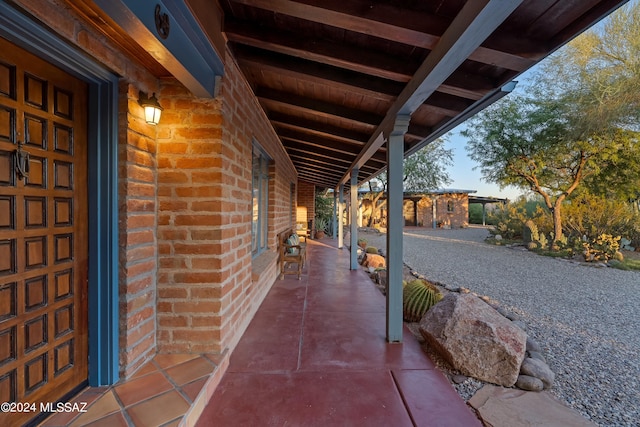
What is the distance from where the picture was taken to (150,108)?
5.90ft

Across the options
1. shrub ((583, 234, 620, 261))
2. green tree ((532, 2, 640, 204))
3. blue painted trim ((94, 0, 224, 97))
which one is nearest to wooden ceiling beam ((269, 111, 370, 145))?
blue painted trim ((94, 0, 224, 97))

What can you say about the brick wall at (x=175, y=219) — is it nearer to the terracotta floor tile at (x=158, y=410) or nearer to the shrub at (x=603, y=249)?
the terracotta floor tile at (x=158, y=410)

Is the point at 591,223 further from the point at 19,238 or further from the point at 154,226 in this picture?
the point at 19,238

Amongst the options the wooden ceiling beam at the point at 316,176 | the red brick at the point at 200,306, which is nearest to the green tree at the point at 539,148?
the wooden ceiling beam at the point at 316,176

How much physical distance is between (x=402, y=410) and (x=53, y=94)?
8.67 ft

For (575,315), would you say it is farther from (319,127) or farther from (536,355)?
(319,127)

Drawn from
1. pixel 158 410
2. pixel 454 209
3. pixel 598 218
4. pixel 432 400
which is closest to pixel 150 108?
pixel 158 410

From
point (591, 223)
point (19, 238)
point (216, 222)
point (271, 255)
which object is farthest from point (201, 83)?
point (591, 223)

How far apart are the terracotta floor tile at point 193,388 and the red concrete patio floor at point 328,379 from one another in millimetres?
130

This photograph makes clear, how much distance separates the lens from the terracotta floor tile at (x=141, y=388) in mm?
1558

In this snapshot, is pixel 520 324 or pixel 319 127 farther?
pixel 319 127

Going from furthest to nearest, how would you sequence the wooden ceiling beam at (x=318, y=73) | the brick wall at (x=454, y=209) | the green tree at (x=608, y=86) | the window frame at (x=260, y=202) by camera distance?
the brick wall at (x=454, y=209), the green tree at (x=608, y=86), the window frame at (x=260, y=202), the wooden ceiling beam at (x=318, y=73)

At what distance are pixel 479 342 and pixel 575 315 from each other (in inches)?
115

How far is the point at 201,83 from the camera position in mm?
1754
